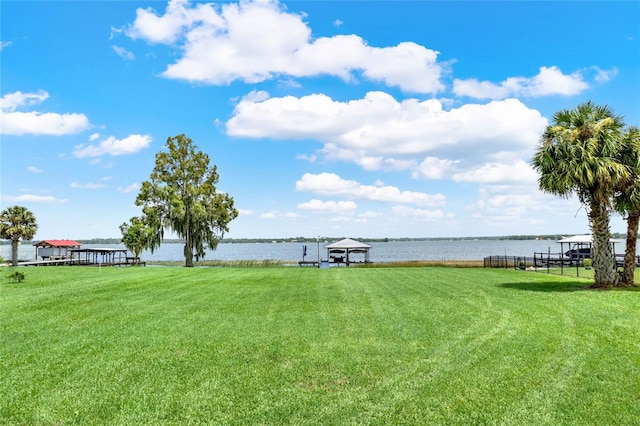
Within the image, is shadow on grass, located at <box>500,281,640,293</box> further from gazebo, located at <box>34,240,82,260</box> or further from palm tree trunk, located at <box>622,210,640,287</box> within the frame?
gazebo, located at <box>34,240,82,260</box>

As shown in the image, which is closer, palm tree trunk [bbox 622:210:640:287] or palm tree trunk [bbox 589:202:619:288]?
palm tree trunk [bbox 589:202:619:288]

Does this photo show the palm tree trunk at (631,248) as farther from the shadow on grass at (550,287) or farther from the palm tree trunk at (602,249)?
the shadow on grass at (550,287)

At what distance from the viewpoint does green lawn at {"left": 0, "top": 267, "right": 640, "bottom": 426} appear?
16.7ft

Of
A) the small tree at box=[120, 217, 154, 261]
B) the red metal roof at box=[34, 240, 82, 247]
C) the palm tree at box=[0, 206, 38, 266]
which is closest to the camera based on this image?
the small tree at box=[120, 217, 154, 261]

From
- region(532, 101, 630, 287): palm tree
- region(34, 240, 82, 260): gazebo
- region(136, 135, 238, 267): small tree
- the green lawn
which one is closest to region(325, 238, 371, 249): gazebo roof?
region(136, 135, 238, 267): small tree

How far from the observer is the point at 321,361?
6977 mm

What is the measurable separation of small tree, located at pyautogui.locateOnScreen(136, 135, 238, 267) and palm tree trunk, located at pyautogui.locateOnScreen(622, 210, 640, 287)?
28.2 m

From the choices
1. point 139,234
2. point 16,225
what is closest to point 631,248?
point 139,234

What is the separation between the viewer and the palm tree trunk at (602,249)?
15922mm

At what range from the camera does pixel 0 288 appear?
631 inches

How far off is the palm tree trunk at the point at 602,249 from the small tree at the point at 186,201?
2745cm

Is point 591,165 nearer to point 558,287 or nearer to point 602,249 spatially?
point 602,249

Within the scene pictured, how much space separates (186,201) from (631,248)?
30073mm

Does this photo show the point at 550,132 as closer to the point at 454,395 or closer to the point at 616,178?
the point at 616,178
